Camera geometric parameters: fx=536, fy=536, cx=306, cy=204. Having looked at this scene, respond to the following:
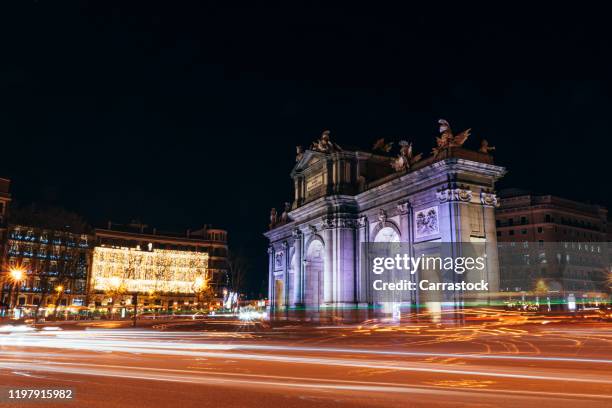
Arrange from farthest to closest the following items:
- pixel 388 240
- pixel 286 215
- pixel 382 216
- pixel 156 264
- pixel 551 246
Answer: pixel 156 264 → pixel 551 246 → pixel 286 215 → pixel 388 240 → pixel 382 216

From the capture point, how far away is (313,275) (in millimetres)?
64875

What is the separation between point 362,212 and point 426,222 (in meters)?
11.3

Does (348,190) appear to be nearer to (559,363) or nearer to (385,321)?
(385,321)

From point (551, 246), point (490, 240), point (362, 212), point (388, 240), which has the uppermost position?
point (551, 246)

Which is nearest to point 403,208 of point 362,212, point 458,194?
point 458,194

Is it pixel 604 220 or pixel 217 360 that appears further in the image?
pixel 604 220

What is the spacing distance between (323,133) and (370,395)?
50.6 metres

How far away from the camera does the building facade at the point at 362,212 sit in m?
41.9

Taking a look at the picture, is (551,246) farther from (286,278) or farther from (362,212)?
(362,212)

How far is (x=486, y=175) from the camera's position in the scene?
4306cm

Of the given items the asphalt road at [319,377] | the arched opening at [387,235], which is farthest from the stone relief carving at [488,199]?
the asphalt road at [319,377]

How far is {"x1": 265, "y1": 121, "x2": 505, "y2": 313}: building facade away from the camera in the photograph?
41.9m

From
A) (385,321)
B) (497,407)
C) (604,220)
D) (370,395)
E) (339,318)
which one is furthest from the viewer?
(604,220)

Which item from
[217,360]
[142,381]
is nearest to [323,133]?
[217,360]
